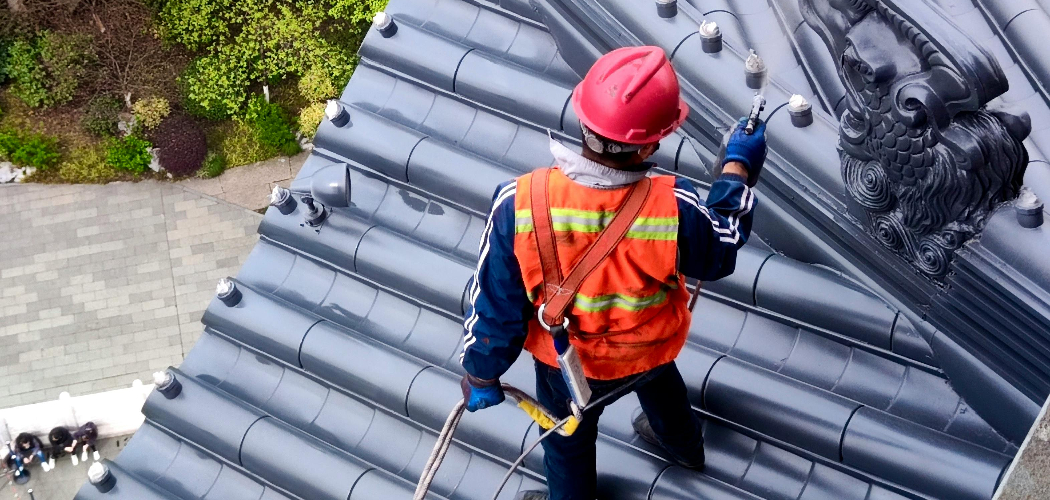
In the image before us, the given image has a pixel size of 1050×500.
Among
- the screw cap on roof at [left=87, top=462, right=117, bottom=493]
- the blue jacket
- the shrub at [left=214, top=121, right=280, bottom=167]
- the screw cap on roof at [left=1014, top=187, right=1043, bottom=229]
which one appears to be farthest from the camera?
the shrub at [left=214, top=121, right=280, bottom=167]

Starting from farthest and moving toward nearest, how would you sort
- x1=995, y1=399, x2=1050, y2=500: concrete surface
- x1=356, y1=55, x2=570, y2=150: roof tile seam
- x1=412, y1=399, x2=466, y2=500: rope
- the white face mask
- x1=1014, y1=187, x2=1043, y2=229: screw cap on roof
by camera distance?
x1=356, y1=55, x2=570, y2=150: roof tile seam, x1=412, y1=399, x2=466, y2=500: rope, x1=1014, y1=187, x2=1043, y2=229: screw cap on roof, the white face mask, x1=995, y1=399, x2=1050, y2=500: concrete surface

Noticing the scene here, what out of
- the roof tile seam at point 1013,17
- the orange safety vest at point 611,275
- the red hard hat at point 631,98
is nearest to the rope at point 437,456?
the orange safety vest at point 611,275

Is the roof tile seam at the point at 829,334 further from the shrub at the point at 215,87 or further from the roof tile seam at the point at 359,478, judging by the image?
the shrub at the point at 215,87

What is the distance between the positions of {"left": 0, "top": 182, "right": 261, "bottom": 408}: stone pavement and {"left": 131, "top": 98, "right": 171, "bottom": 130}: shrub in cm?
100

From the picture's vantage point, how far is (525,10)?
7.68 m

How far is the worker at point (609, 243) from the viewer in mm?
4012

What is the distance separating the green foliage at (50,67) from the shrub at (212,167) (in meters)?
2.56

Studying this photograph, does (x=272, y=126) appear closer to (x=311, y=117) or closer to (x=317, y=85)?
(x=311, y=117)

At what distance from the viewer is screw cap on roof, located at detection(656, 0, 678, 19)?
6.49 metres

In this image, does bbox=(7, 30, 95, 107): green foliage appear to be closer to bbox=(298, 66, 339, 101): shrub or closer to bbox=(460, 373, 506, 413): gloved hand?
bbox=(298, 66, 339, 101): shrub

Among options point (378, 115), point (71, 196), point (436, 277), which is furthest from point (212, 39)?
point (436, 277)

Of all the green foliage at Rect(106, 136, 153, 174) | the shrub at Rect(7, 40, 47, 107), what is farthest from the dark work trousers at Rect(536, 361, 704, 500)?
the shrub at Rect(7, 40, 47, 107)

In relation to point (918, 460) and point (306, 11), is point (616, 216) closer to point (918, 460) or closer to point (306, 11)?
point (918, 460)

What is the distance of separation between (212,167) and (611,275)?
13.1 metres
